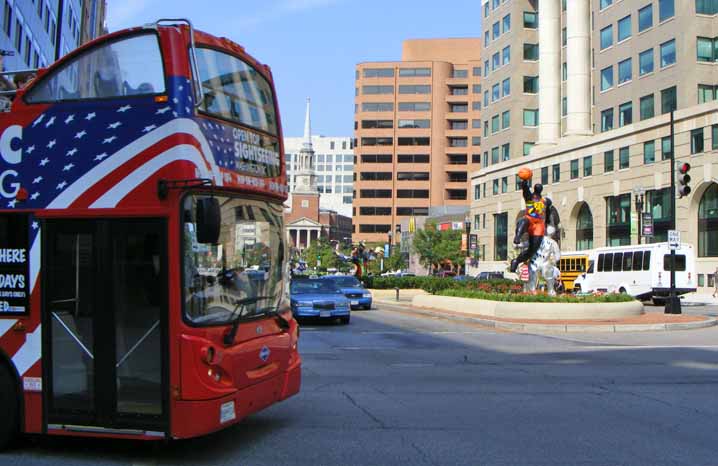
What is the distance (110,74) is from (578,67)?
203 feet

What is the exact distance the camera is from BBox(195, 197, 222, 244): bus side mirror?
242 inches

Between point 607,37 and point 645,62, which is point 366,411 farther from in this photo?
point 607,37

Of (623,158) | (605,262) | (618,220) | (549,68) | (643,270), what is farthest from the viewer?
(549,68)

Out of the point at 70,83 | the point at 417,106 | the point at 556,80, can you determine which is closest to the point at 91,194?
the point at 70,83

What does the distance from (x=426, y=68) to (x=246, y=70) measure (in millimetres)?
121257

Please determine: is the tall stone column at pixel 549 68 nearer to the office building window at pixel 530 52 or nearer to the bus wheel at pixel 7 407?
the office building window at pixel 530 52

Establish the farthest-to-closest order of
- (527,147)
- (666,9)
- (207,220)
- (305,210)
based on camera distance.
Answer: (305,210), (527,147), (666,9), (207,220)

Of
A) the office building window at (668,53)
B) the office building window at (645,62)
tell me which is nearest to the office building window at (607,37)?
the office building window at (645,62)

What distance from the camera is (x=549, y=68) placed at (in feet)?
227

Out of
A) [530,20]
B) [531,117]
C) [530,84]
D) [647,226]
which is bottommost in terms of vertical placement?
[647,226]

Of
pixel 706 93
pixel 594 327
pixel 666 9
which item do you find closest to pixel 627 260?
pixel 706 93

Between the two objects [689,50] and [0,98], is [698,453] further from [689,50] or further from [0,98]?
[689,50]

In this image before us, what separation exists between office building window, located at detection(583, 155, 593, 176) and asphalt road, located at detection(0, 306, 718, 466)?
45.1m

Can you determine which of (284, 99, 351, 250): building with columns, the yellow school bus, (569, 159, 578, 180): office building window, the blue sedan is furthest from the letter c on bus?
(284, 99, 351, 250): building with columns
